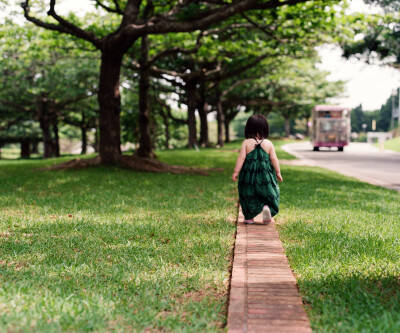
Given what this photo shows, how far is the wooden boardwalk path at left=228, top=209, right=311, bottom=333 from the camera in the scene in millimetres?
2814

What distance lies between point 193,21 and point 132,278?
9737 millimetres

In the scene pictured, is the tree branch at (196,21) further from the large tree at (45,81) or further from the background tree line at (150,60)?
the large tree at (45,81)

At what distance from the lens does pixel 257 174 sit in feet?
19.7

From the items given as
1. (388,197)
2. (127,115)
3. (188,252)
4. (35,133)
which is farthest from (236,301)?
(35,133)

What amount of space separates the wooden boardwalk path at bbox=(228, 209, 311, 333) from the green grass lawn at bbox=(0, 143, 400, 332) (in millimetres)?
110

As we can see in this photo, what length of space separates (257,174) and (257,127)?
2.25ft

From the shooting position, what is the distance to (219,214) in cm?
670

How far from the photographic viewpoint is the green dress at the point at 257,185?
19.6ft

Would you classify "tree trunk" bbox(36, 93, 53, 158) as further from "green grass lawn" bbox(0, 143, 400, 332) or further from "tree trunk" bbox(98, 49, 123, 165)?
"green grass lawn" bbox(0, 143, 400, 332)

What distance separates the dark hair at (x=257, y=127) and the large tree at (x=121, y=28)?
19.9ft

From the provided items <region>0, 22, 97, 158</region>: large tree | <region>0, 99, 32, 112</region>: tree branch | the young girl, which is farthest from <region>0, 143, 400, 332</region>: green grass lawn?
<region>0, 99, 32, 112</region>: tree branch

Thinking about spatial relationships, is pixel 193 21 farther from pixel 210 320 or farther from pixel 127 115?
pixel 127 115

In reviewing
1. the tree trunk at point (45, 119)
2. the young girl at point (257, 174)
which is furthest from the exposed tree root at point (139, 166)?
the tree trunk at point (45, 119)

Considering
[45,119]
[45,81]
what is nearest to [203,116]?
[45,81]
